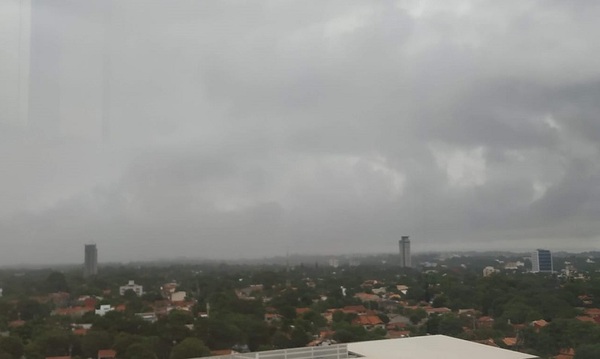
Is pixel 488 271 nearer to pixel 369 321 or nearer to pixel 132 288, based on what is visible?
pixel 369 321

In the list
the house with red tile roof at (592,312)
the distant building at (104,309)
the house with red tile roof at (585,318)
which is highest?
the distant building at (104,309)

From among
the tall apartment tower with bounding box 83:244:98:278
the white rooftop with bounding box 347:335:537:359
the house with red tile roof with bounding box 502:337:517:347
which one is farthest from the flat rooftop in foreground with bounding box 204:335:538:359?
the tall apartment tower with bounding box 83:244:98:278

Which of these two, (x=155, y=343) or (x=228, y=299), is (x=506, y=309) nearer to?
(x=228, y=299)

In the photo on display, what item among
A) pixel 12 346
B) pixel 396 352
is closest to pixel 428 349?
pixel 396 352

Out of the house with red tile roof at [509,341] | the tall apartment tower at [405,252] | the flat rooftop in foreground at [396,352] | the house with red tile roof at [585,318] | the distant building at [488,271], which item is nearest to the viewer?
the flat rooftop in foreground at [396,352]

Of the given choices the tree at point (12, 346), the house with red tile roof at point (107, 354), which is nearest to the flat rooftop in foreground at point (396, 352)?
the house with red tile roof at point (107, 354)

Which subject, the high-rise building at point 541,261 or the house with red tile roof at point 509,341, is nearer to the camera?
the house with red tile roof at point 509,341

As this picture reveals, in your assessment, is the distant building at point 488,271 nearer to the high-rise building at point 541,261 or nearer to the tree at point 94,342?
the high-rise building at point 541,261
